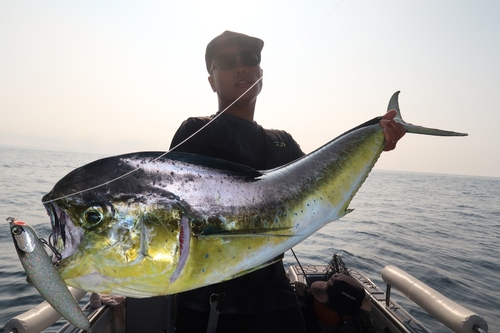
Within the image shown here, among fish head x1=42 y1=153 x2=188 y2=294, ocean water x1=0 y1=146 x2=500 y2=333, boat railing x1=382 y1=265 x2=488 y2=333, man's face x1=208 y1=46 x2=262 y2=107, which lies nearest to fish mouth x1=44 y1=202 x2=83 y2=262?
fish head x1=42 y1=153 x2=188 y2=294

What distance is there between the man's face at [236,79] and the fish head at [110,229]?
6.62ft

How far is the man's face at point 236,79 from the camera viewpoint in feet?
10.5

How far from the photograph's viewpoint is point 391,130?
2516 mm

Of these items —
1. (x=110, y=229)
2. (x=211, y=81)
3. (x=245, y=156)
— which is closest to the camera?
(x=110, y=229)

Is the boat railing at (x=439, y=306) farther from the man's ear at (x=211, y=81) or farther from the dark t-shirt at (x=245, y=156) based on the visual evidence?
the man's ear at (x=211, y=81)

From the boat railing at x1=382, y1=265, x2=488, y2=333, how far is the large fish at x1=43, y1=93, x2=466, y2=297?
3463mm

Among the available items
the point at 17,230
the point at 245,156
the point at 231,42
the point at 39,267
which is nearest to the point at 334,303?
the point at 245,156

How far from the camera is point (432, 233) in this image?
20.1m

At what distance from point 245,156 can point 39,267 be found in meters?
1.86

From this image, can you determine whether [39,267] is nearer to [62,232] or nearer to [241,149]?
[62,232]

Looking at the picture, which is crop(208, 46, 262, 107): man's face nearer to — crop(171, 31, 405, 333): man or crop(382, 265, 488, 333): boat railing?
crop(171, 31, 405, 333): man

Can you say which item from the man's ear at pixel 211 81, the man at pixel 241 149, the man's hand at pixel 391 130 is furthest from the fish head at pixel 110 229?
the man's ear at pixel 211 81

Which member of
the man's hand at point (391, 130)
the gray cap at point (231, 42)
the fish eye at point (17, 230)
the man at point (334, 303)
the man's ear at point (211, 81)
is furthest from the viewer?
the man at point (334, 303)

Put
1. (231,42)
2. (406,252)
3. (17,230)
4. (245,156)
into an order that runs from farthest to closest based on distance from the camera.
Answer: (406,252), (231,42), (245,156), (17,230)
